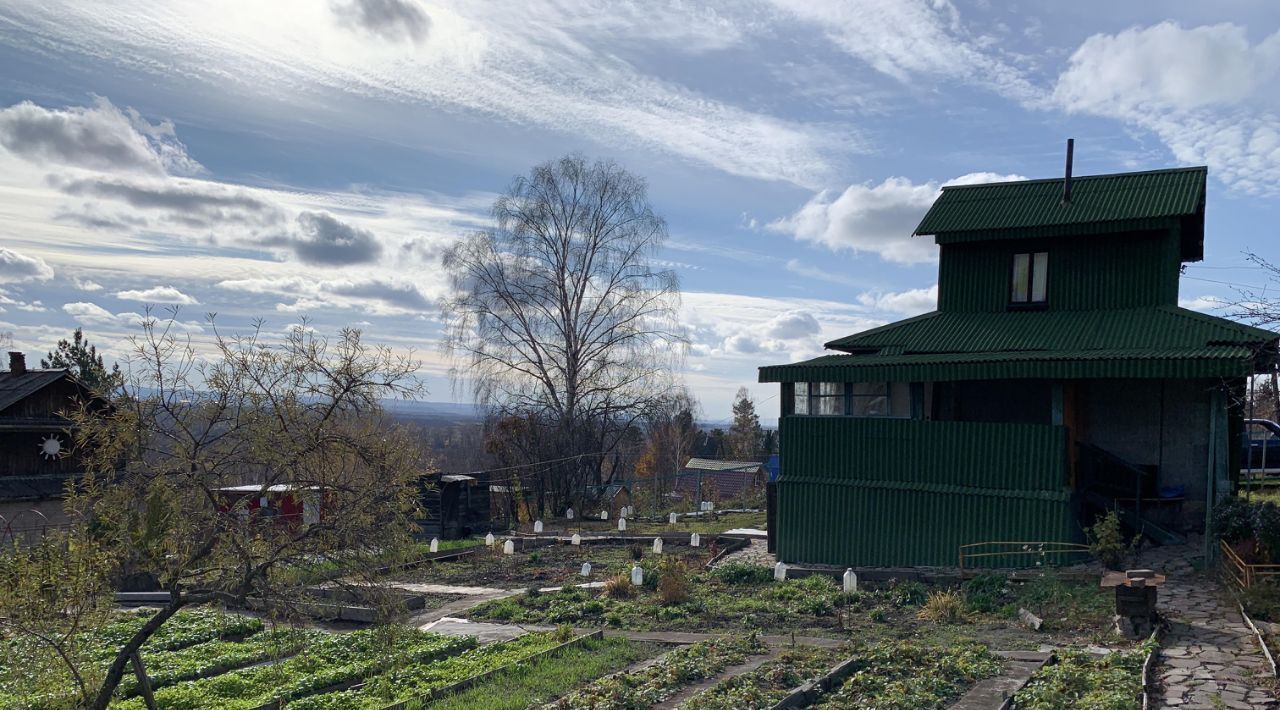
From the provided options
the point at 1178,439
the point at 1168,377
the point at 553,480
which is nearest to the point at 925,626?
the point at 1168,377

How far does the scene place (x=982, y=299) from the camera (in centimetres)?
2289

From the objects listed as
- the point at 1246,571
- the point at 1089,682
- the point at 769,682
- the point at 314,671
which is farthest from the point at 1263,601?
the point at 314,671

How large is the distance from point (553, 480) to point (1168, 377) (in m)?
24.0

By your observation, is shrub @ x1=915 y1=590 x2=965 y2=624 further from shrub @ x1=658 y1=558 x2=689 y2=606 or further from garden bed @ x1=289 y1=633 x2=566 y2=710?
garden bed @ x1=289 y1=633 x2=566 y2=710

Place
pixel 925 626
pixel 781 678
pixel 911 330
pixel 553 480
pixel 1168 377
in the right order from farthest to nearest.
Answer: pixel 553 480 < pixel 911 330 < pixel 1168 377 < pixel 925 626 < pixel 781 678

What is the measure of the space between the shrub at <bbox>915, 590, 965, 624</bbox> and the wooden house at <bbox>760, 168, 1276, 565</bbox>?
10.8ft

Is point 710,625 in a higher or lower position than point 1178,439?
lower

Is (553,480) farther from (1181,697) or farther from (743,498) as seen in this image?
(1181,697)

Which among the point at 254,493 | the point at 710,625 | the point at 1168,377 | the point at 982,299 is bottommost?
the point at 710,625

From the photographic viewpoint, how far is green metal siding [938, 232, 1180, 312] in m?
21.0

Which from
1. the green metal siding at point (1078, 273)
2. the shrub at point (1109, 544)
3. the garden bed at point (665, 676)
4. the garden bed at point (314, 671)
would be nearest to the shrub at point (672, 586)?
the garden bed at point (665, 676)

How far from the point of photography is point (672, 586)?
17.8 meters

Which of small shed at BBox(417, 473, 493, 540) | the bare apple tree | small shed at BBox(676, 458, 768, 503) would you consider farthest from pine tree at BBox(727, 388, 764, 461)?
the bare apple tree

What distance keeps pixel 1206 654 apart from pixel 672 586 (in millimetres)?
8652
